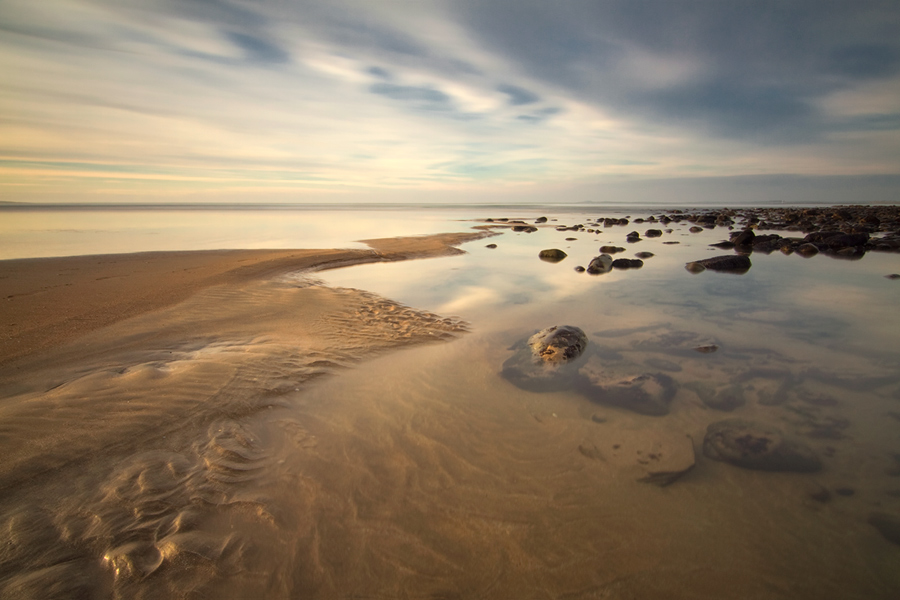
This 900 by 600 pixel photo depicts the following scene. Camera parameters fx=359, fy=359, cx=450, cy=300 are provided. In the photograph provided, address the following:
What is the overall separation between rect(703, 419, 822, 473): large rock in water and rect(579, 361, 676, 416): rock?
637 mm

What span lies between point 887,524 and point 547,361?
3616 millimetres

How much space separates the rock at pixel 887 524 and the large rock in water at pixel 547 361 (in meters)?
2.87

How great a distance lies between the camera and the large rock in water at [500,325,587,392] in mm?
5238

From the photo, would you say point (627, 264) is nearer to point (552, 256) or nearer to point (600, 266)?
point (600, 266)

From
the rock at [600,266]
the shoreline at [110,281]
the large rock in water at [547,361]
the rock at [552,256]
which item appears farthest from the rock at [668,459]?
the rock at [552,256]

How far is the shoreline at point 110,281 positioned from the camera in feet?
21.1

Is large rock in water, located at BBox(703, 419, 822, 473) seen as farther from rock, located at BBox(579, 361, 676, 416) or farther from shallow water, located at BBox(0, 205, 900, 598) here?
rock, located at BBox(579, 361, 676, 416)

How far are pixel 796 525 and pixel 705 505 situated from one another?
24.6 inches

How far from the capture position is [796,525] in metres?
2.92

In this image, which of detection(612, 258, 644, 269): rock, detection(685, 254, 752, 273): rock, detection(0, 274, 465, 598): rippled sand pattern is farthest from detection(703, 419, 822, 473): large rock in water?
detection(685, 254, 752, 273): rock

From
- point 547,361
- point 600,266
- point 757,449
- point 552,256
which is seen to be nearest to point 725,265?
point 600,266

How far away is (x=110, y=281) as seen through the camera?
10.5 metres

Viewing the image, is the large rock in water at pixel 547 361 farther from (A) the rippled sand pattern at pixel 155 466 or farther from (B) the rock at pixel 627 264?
(B) the rock at pixel 627 264

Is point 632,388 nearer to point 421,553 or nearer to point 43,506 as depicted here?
point 421,553
